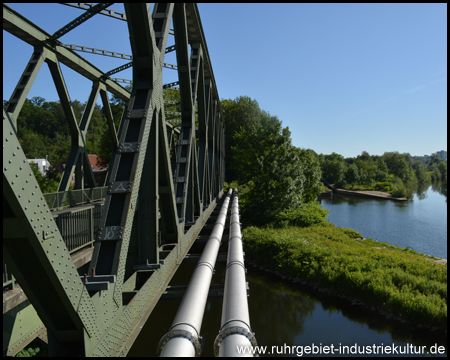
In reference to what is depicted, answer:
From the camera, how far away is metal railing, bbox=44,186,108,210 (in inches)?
496

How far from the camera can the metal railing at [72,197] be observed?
12.6 metres

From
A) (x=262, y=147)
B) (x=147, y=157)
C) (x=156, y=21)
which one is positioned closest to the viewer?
(x=147, y=157)

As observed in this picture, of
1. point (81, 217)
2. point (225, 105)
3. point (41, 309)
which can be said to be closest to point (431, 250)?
point (81, 217)

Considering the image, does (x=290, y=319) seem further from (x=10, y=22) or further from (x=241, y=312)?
(x=10, y=22)

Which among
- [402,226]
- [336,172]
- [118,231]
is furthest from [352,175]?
[118,231]

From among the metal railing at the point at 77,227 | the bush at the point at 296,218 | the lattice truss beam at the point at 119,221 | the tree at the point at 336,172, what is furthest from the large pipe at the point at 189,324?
the tree at the point at 336,172

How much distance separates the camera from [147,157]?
531 centimetres

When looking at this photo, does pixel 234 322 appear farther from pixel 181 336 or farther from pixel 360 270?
pixel 360 270

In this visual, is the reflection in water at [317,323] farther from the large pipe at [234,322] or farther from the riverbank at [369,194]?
the riverbank at [369,194]

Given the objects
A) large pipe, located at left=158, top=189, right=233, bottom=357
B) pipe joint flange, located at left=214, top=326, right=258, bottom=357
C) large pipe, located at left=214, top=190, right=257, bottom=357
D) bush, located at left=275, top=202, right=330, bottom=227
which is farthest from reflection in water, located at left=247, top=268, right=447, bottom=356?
bush, located at left=275, top=202, right=330, bottom=227

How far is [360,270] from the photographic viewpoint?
51.2ft

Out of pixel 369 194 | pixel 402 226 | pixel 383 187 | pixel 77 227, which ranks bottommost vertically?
pixel 402 226

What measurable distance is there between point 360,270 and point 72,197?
14.6 m

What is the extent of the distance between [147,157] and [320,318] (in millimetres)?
11503
